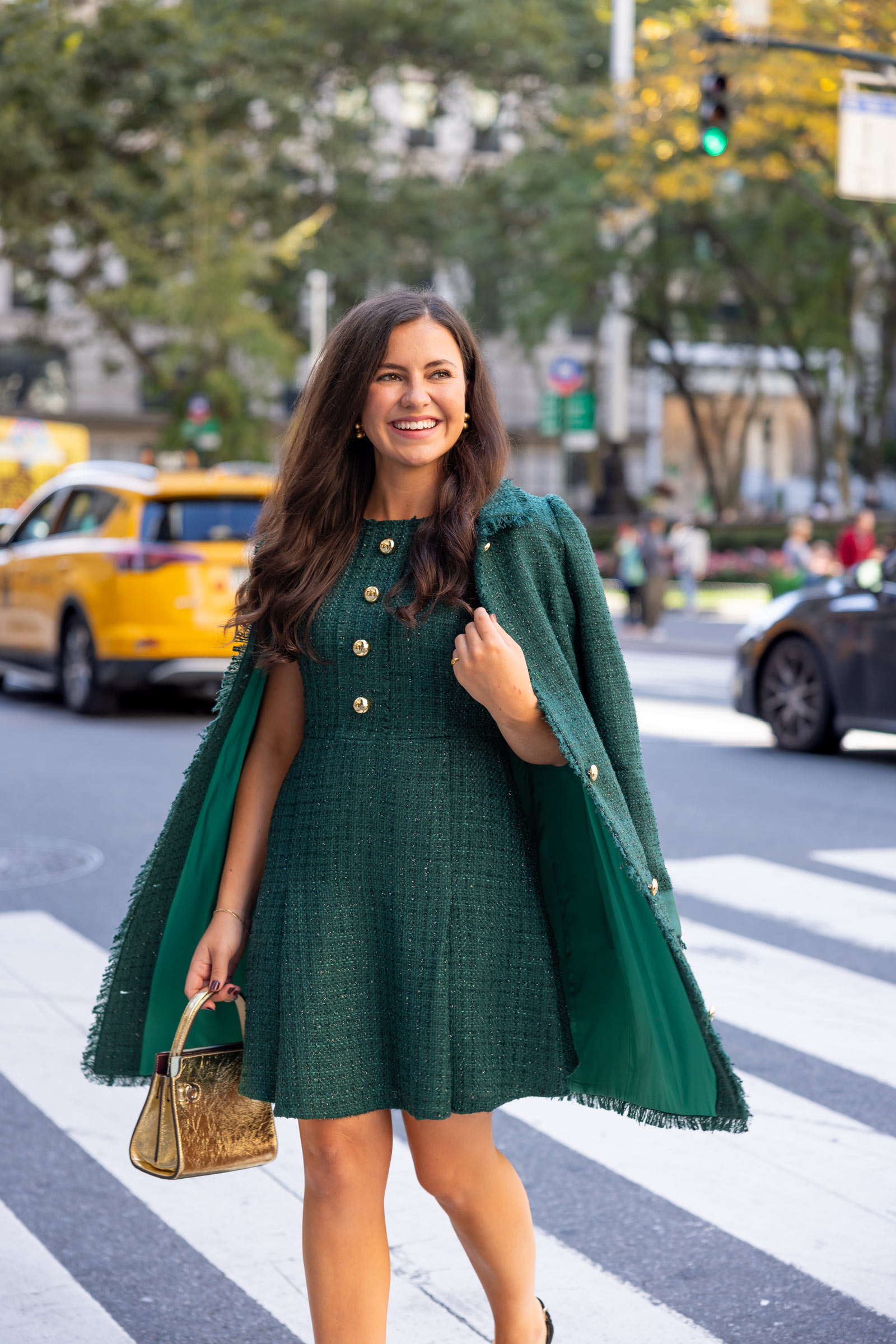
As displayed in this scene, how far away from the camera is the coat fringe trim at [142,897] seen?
275cm

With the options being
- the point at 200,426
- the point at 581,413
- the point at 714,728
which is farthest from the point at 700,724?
the point at 200,426

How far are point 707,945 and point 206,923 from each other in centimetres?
363

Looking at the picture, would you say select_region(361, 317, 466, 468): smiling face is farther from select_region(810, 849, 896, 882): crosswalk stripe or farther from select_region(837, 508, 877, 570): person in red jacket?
select_region(837, 508, 877, 570): person in red jacket

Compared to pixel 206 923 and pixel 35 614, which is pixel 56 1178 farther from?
pixel 35 614

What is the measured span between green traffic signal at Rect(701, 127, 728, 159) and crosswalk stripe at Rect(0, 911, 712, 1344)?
1221cm

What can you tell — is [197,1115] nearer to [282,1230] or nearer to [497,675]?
[497,675]

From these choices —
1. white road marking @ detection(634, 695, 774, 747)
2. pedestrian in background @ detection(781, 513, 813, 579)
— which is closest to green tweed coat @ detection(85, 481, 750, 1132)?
white road marking @ detection(634, 695, 774, 747)

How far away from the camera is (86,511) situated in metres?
12.7

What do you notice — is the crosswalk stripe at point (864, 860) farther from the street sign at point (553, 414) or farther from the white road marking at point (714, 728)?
the street sign at point (553, 414)

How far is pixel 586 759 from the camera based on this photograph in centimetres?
254

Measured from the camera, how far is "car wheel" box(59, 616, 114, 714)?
1226 centimetres

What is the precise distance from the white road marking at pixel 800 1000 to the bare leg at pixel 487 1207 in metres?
2.21

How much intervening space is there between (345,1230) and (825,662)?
864cm

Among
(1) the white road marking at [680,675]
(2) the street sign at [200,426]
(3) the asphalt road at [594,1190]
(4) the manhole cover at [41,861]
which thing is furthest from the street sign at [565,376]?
(3) the asphalt road at [594,1190]
